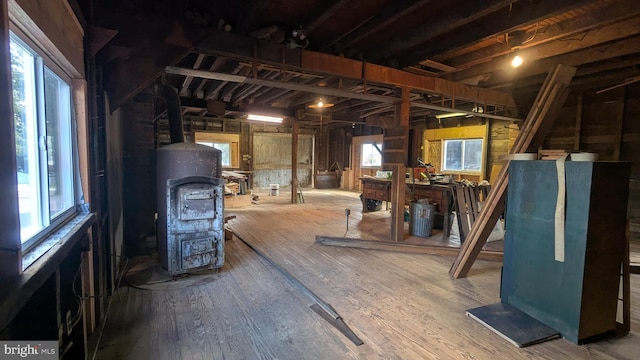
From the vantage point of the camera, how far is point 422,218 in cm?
490

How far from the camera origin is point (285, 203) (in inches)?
333

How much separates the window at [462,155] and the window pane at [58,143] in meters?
8.47

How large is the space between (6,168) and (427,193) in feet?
17.6

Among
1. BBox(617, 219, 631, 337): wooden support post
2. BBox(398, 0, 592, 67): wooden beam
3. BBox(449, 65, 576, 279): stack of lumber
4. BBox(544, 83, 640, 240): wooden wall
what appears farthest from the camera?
BBox(544, 83, 640, 240): wooden wall

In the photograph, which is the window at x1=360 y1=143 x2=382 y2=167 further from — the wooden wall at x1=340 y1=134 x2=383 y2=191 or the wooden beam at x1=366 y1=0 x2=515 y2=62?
the wooden beam at x1=366 y1=0 x2=515 y2=62

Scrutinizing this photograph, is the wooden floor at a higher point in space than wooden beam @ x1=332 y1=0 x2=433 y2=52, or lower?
lower

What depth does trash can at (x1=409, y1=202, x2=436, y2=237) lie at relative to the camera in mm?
4891

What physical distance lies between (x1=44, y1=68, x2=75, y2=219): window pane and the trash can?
4.43 metres

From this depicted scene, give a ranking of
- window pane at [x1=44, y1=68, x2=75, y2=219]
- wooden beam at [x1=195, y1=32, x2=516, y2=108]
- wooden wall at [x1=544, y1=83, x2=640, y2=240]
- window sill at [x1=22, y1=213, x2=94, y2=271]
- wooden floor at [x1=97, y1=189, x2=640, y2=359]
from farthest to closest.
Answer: wooden wall at [x1=544, y1=83, x2=640, y2=240] → wooden beam at [x1=195, y1=32, x2=516, y2=108] → wooden floor at [x1=97, y1=189, x2=640, y2=359] → window pane at [x1=44, y1=68, x2=75, y2=219] → window sill at [x1=22, y1=213, x2=94, y2=271]

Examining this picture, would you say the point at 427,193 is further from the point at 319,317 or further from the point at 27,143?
the point at 27,143

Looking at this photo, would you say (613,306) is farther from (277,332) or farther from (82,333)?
(82,333)

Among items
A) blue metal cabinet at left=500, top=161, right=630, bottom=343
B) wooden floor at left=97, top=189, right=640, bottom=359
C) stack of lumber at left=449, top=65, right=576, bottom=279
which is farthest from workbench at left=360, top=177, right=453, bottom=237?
blue metal cabinet at left=500, top=161, right=630, bottom=343

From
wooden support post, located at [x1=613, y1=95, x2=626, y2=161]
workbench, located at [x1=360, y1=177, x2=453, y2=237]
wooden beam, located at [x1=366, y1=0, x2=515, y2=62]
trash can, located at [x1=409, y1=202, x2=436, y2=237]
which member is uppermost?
wooden beam, located at [x1=366, y1=0, x2=515, y2=62]

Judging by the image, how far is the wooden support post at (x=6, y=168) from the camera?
3.04 ft
